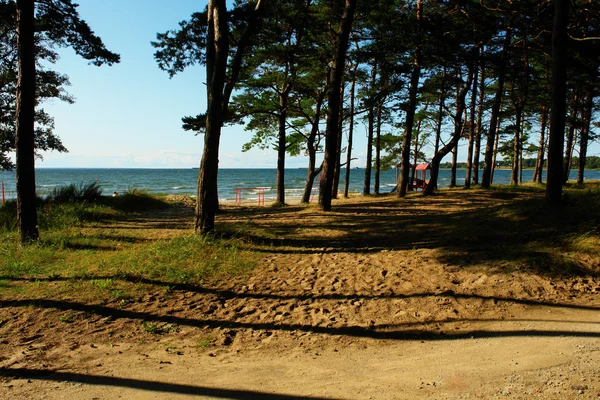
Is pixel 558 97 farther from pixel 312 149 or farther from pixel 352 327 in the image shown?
pixel 312 149

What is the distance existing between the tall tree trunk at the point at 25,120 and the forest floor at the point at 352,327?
9.19 feet

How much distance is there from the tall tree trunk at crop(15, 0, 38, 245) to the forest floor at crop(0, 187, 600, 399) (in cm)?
280

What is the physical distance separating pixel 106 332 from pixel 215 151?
4.53 meters

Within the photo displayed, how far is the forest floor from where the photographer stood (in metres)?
3.38

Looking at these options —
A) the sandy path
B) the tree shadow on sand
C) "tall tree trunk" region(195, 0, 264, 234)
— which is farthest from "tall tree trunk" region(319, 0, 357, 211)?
the sandy path

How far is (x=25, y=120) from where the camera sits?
27.5 ft

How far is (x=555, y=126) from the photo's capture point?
719 cm

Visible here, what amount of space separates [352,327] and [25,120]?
812cm

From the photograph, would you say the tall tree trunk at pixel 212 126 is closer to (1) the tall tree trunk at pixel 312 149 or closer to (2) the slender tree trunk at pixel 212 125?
(2) the slender tree trunk at pixel 212 125

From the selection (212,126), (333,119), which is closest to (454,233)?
(333,119)

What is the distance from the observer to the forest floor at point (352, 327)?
3.38 metres

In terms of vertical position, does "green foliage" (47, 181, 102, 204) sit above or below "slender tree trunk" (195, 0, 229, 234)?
below

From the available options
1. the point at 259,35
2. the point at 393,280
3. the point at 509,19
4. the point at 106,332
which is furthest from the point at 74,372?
the point at 509,19

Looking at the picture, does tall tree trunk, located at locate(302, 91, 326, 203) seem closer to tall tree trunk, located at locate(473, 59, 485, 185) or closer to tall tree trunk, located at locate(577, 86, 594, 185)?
tall tree trunk, located at locate(473, 59, 485, 185)
